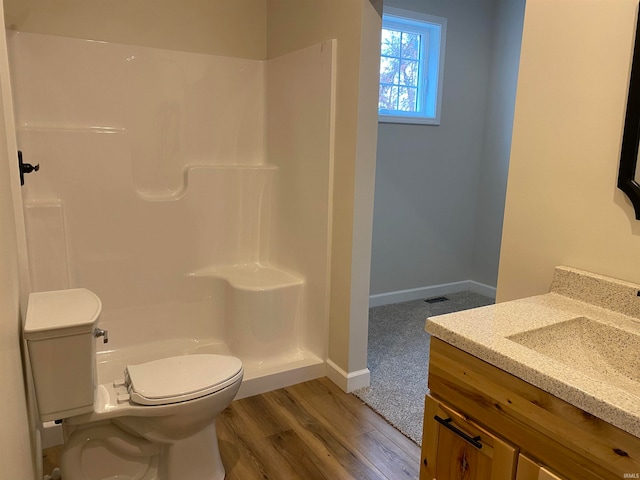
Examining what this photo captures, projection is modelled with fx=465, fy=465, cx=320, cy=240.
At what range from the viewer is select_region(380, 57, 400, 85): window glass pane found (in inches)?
146

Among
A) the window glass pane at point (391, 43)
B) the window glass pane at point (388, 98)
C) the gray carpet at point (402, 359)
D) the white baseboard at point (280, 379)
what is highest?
the window glass pane at point (391, 43)

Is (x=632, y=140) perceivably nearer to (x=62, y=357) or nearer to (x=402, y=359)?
(x=62, y=357)

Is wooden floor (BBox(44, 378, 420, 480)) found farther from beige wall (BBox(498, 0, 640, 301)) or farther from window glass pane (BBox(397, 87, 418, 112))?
window glass pane (BBox(397, 87, 418, 112))

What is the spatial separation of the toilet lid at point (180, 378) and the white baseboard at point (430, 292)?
2.23 meters

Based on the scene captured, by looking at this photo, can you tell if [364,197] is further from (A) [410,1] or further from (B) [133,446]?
(A) [410,1]

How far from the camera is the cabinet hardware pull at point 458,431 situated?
→ 1.13 m

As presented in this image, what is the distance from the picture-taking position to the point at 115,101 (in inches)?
105

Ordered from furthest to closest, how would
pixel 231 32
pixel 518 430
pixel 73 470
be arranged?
1. pixel 231 32
2. pixel 73 470
3. pixel 518 430

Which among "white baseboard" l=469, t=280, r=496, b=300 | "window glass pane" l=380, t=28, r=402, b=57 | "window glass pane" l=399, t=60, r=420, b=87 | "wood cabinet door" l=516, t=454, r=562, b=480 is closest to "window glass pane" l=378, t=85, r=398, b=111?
"window glass pane" l=399, t=60, r=420, b=87

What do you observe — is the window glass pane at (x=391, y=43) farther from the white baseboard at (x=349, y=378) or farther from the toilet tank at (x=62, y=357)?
the toilet tank at (x=62, y=357)

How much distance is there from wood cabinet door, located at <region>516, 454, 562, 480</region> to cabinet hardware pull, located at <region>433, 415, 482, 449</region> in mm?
110

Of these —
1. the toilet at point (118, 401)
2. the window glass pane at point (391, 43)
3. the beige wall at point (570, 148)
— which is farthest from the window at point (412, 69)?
the toilet at point (118, 401)

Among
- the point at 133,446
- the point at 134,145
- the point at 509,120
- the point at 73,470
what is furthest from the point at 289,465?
the point at 509,120

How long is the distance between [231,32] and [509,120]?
235 centimetres
